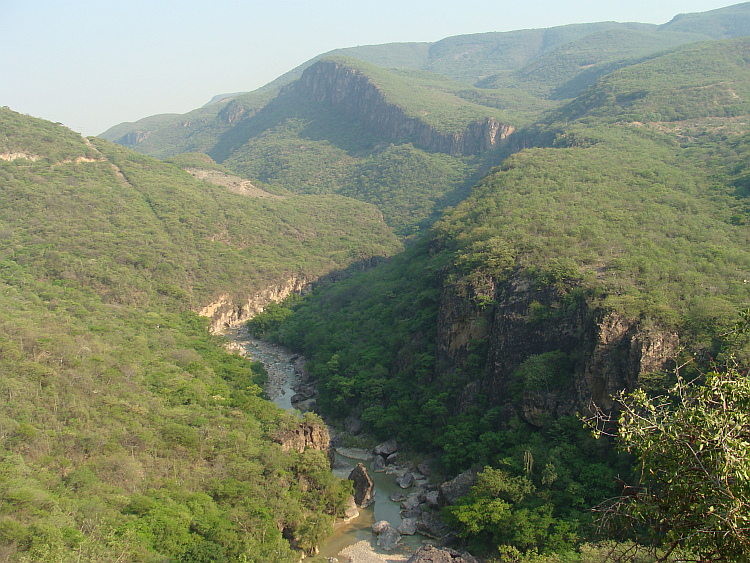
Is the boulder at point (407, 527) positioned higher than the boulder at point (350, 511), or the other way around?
the boulder at point (350, 511)

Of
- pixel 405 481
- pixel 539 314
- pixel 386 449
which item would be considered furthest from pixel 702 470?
pixel 386 449

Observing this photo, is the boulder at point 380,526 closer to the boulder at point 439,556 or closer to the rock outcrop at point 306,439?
the boulder at point 439,556

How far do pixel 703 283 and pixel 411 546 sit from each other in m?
23.8

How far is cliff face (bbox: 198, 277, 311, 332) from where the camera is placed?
240ft

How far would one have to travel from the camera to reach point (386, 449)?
41.0m

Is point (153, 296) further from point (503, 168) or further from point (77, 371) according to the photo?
point (503, 168)

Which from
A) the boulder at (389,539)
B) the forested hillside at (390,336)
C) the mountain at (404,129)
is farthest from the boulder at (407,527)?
the mountain at (404,129)

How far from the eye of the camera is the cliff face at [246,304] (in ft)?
240

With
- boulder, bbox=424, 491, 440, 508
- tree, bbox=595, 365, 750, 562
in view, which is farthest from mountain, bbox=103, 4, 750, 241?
tree, bbox=595, 365, 750, 562

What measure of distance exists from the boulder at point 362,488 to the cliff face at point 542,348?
8915mm

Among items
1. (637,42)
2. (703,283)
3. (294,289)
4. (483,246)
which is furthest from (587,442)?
(637,42)

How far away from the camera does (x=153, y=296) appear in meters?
63.9

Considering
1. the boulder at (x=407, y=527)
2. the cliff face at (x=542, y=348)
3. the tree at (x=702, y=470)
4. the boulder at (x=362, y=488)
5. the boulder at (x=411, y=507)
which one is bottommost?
the boulder at (x=411, y=507)

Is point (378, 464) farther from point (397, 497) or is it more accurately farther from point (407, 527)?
point (407, 527)
